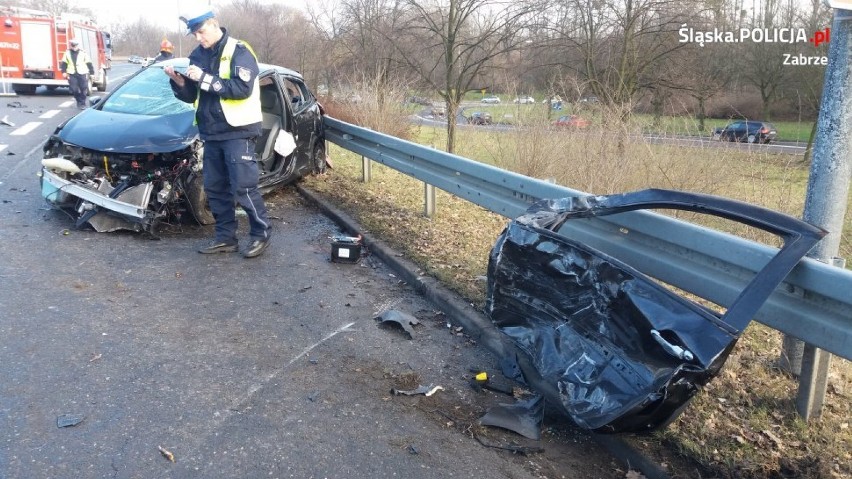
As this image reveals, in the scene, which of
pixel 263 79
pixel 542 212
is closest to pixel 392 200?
pixel 263 79

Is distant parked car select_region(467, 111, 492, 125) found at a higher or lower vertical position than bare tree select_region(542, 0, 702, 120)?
lower

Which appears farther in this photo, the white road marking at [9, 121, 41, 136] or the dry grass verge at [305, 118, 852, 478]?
the white road marking at [9, 121, 41, 136]

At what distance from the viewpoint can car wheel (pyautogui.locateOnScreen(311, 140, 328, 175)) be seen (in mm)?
9188

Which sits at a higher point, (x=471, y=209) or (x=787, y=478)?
(x=471, y=209)

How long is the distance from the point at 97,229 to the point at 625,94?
10132 mm

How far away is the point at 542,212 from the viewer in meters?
4.07

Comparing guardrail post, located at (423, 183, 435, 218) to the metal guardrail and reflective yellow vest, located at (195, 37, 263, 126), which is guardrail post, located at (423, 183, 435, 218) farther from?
reflective yellow vest, located at (195, 37, 263, 126)

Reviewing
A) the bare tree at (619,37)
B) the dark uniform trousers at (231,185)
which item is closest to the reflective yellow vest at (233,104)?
the dark uniform trousers at (231,185)

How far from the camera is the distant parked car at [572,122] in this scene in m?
9.07

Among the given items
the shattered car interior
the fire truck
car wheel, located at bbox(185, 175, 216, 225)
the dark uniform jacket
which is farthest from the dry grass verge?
the fire truck

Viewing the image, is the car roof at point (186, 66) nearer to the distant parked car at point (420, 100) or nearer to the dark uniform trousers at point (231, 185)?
the dark uniform trousers at point (231, 185)

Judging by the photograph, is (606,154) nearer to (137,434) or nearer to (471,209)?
(471,209)

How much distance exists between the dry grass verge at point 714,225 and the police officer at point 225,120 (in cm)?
136

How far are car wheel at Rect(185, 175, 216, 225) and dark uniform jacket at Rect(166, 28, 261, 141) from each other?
2.52ft
